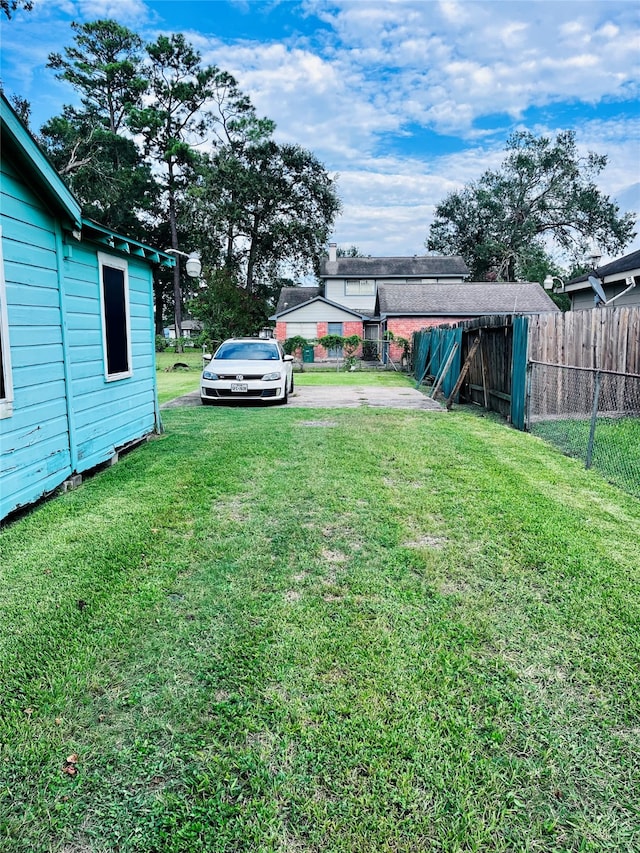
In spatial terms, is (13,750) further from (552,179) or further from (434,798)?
(552,179)

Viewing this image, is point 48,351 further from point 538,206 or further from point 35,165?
point 538,206

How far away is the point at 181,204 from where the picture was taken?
43469mm

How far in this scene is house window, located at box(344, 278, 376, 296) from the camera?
3912 cm

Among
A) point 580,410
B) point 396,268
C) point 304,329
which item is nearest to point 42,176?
point 580,410

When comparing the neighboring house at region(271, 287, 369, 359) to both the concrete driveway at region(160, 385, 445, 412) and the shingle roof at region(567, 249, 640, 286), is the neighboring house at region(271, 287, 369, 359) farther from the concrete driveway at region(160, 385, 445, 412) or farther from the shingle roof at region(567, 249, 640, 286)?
the shingle roof at region(567, 249, 640, 286)

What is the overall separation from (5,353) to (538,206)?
5170cm

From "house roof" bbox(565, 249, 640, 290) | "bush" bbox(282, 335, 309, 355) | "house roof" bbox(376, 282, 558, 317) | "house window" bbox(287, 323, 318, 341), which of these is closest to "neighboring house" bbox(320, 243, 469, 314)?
"house roof" bbox(376, 282, 558, 317)

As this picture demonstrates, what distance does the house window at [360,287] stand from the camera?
39125 millimetres

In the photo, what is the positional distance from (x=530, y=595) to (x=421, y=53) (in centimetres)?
1155

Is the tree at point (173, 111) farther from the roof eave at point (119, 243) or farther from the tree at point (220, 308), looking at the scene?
the roof eave at point (119, 243)

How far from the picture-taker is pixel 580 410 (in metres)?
9.21

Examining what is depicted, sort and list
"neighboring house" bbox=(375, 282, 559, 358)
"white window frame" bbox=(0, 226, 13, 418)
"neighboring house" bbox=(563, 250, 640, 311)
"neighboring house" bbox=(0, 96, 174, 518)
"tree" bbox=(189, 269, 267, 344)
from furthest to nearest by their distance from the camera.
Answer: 1. "neighboring house" bbox=(375, 282, 559, 358)
2. "tree" bbox=(189, 269, 267, 344)
3. "neighboring house" bbox=(563, 250, 640, 311)
4. "neighboring house" bbox=(0, 96, 174, 518)
5. "white window frame" bbox=(0, 226, 13, 418)

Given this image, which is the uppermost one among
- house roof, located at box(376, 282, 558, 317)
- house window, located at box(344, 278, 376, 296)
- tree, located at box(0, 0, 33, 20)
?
tree, located at box(0, 0, 33, 20)

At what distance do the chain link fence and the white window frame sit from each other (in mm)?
6357
